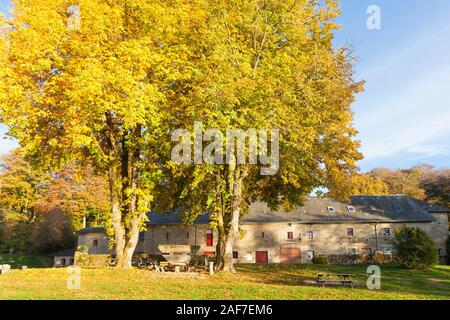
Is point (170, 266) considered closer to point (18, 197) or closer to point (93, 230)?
point (93, 230)

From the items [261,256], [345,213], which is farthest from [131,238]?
[345,213]

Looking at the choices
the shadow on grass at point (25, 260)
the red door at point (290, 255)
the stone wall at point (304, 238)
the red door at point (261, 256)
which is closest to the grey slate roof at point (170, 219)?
the stone wall at point (304, 238)

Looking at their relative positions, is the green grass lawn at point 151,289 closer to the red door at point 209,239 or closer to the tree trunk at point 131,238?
the tree trunk at point 131,238

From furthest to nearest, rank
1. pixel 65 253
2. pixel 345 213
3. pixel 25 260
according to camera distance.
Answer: pixel 65 253
pixel 25 260
pixel 345 213

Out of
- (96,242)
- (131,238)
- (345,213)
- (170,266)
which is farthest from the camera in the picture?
(96,242)

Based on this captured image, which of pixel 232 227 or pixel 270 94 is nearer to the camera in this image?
pixel 270 94

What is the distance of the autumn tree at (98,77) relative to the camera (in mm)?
16781

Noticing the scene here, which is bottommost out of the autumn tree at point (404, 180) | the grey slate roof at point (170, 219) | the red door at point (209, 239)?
the red door at point (209, 239)

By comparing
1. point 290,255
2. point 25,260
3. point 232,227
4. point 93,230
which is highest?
point 232,227

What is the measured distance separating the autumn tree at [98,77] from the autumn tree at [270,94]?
1.68 meters

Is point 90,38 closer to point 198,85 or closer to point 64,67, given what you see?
point 64,67

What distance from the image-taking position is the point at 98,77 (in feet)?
53.4

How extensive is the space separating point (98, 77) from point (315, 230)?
35.4 m

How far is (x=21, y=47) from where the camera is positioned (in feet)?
55.7
